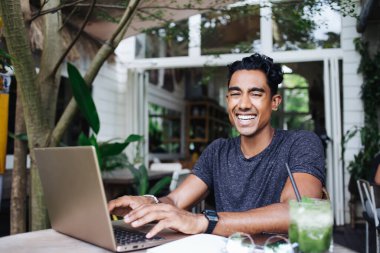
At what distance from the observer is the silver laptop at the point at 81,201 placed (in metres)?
1.01

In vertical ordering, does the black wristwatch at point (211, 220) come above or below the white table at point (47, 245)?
above

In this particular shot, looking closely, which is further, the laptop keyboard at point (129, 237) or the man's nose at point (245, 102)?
the man's nose at point (245, 102)

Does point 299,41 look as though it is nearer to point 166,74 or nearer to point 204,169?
point 166,74

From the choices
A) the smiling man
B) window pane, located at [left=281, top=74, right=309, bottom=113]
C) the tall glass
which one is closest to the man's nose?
the smiling man

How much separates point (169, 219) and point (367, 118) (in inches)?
183

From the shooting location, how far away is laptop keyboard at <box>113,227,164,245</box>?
114cm

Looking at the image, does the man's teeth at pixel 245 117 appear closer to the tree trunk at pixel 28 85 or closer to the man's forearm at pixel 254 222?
the man's forearm at pixel 254 222

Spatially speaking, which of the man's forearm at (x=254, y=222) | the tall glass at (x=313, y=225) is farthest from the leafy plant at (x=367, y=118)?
the tall glass at (x=313, y=225)

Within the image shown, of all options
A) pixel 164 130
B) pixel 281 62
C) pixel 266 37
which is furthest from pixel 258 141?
pixel 164 130

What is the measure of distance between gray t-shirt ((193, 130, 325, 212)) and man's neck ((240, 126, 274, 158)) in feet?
0.08

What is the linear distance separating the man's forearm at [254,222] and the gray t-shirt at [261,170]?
0.33 metres

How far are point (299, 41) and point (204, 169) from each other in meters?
4.12

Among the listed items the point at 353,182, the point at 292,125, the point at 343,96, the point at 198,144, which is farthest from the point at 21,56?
the point at 292,125

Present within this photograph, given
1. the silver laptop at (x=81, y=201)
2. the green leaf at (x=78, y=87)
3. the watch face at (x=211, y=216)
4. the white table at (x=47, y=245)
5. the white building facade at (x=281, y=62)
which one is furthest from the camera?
the white building facade at (x=281, y=62)
